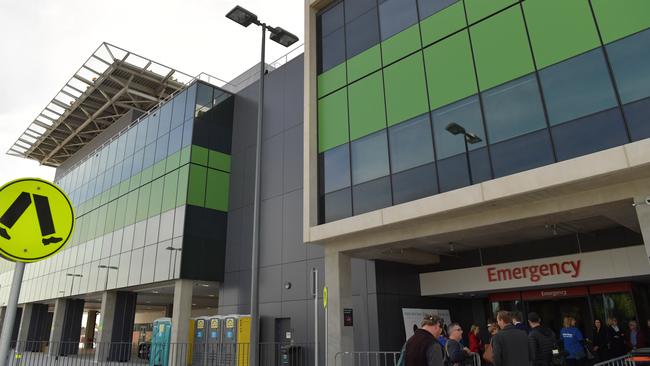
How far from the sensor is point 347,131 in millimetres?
16312

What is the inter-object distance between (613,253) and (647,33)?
6.69 meters

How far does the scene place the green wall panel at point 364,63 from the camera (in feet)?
52.3

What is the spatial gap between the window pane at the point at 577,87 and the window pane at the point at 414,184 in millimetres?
3508

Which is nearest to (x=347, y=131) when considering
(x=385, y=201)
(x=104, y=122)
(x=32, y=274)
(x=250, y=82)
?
(x=385, y=201)

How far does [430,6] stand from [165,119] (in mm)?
18657

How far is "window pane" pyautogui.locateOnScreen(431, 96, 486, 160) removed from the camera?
12.7 metres

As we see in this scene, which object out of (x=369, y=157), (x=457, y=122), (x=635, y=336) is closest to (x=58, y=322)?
Answer: (x=369, y=157)

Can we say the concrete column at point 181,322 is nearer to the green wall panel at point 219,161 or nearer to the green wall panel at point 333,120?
the green wall panel at point 219,161

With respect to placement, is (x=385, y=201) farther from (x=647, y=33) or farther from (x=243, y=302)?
(x=243, y=302)

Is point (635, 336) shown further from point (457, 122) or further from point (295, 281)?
point (295, 281)

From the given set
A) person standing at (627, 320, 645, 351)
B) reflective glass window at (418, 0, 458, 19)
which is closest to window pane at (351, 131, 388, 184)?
reflective glass window at (418, 0, 458, 19)

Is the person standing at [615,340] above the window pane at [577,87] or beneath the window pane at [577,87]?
beneath

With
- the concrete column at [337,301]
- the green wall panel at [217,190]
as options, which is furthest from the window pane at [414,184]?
the green wall panel at [217,190]

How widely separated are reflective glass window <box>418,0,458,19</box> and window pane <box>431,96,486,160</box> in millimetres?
3303
